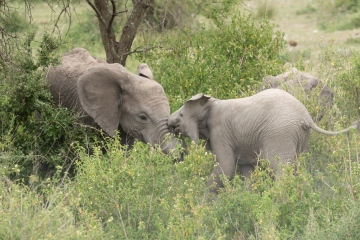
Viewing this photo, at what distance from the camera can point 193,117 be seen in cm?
686

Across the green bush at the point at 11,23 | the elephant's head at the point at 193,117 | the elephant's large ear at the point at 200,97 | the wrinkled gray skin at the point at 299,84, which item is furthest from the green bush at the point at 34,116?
the wrinkled gray skin at the point at 299,84

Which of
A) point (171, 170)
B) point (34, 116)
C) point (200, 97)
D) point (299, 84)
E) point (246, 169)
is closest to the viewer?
point (171, 170)

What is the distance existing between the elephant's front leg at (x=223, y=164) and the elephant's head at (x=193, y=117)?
21 centimetres

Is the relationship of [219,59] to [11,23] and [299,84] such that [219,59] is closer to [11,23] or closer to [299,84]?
[299,84]

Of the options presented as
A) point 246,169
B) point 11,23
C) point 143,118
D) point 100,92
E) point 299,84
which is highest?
→ point 11,23

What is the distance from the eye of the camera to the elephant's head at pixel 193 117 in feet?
22.4

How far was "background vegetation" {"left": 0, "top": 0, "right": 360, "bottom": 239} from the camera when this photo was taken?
527cm

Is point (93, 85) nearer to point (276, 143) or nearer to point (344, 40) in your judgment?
point (276, 143)

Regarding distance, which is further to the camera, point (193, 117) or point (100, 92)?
point (100, 92)

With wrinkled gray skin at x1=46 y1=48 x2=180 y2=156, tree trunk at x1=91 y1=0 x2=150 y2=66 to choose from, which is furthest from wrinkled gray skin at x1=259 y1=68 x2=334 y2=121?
tree trunk at x1=91 y1=0 x2=150 y2=66

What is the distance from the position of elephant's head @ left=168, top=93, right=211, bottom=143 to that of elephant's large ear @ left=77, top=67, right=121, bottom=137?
754 millimetres

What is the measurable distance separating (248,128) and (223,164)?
0.33 metres

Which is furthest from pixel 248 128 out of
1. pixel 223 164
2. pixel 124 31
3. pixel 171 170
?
pixel 124 31

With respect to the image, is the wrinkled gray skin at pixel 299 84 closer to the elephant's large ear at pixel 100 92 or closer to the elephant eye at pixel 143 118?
the elephant eye at pixel 143 118
